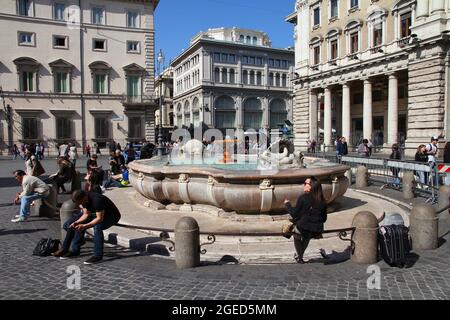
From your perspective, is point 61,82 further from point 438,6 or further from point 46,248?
point 46,248

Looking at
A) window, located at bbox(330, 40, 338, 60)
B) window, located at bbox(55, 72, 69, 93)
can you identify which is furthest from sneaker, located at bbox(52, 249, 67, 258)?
window, located at bbox(330, 40, 338, 60)

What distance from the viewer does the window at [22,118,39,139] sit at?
37.1 metres

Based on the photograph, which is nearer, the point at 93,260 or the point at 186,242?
the point at 186,242

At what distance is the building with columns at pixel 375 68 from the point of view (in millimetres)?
25766

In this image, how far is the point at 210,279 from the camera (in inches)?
217

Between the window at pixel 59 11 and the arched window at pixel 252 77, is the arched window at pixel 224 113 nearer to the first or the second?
the arched window at pixel 252 77

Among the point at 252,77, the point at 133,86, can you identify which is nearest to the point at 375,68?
the point at 133,86

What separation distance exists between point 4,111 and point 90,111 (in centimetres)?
810

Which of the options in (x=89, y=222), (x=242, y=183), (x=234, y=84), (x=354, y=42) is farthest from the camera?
(x=234, y=84)

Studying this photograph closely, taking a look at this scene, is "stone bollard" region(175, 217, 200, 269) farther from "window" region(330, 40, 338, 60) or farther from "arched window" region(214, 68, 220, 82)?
"arched window" region(214, 68, 220, 82)

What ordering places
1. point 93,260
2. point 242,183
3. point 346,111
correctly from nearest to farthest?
point 93,260
point 242,183
point 346,111

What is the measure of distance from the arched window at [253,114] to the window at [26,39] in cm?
4488

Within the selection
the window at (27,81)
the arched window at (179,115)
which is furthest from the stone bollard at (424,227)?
the arched window at (179,115)

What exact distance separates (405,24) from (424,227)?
2805 cm
